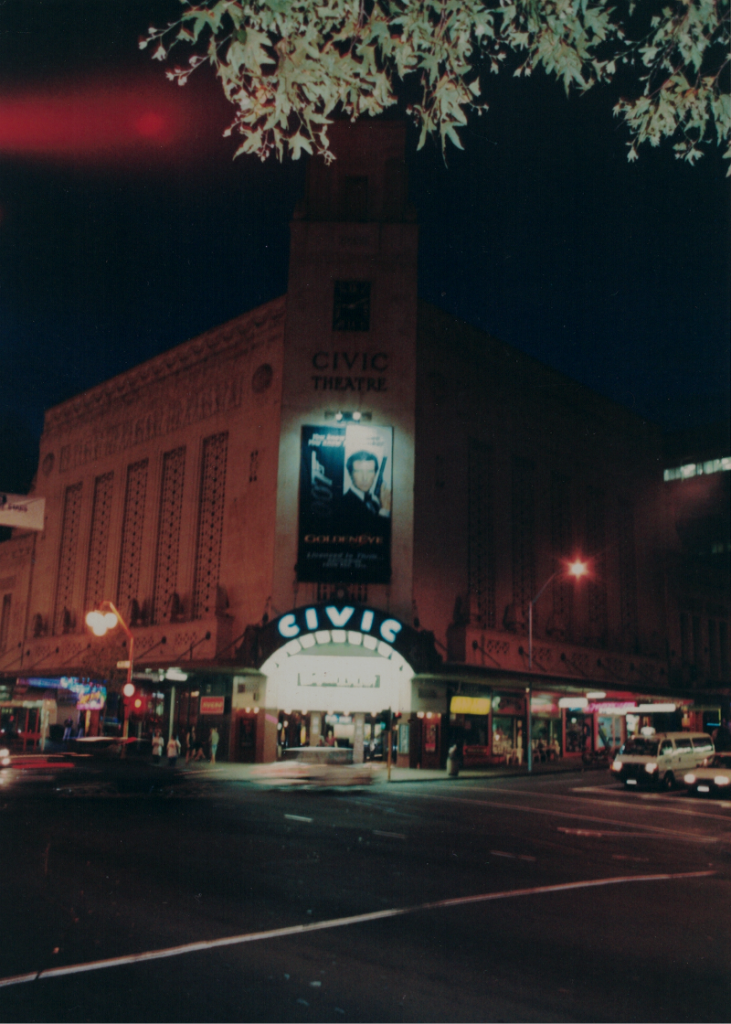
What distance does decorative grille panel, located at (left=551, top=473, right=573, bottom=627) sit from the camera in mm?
52156

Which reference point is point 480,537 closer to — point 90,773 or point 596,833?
point 90,773

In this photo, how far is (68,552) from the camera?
61.0m

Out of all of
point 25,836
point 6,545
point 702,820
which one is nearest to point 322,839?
point 25,836

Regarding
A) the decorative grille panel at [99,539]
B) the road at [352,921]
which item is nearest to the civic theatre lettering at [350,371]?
the decorative grille panel at [99,539]

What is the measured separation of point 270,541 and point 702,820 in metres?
26.2

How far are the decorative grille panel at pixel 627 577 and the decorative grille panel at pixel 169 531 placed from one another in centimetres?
3040

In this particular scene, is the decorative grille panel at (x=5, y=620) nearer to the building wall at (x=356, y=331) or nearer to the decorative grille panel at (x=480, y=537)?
the building wall at (x=356, y=331)

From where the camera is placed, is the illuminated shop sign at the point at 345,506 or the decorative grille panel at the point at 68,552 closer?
the illuminated shop sign at the point at 345,506

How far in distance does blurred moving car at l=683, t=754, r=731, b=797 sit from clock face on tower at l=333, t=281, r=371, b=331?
27.3 meters

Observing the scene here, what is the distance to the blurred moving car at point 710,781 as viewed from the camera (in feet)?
94.5

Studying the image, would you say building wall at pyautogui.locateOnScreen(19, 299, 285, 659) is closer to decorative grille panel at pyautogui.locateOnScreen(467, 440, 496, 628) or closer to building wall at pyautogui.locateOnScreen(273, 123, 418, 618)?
building wall at pyautogui.locateOnScreen(273, 123, 418, 618)

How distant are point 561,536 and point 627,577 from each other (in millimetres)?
7940

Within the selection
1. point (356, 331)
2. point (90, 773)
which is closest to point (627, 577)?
point (356, 331)

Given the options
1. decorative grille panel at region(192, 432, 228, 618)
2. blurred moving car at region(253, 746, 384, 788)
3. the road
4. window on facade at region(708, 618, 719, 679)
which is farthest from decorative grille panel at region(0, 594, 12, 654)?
window on facade at region(708, 618, 719, 679)
